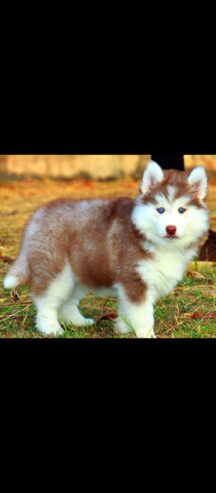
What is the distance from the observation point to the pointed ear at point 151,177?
199 inches

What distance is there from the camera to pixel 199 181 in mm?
5098

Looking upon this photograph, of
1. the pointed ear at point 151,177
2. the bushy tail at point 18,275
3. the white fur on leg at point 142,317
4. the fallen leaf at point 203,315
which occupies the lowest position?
the fallen leaf at point 203,315

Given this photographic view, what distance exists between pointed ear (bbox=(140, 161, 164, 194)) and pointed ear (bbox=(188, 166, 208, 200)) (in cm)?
22

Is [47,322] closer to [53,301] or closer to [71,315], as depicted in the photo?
[53,301]

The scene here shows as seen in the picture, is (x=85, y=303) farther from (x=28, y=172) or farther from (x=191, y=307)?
(x=28, y=172)

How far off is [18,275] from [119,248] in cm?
88

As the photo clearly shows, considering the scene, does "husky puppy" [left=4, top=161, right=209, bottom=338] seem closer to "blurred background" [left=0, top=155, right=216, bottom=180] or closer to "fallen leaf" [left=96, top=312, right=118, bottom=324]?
"fallen leaf" [left=96, top=312, right=118, bottom=324]

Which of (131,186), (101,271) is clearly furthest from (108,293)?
(131,186)

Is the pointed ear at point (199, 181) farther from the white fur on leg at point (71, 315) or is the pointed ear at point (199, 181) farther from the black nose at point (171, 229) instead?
the white fur on leg at point (71, 315)

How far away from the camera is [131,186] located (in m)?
9.98

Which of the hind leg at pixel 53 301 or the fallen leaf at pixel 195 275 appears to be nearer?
the hind leg at pixel 53 301

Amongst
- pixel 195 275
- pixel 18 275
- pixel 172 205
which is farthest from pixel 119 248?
pixel 195 275

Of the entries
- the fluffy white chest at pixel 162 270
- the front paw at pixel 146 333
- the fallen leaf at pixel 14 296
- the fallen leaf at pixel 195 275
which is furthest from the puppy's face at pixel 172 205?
the fallen leaf at pixel 195 275

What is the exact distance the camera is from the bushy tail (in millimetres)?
5551
